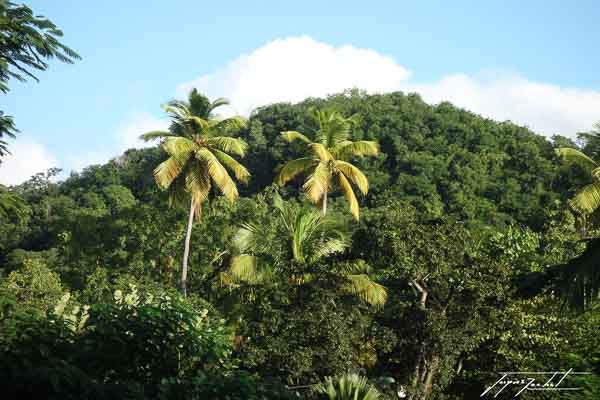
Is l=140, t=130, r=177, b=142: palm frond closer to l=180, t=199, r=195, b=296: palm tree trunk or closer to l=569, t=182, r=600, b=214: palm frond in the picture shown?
l=180, t=199, r=195, b=296: palm tree trunk

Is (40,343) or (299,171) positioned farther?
(299,171)

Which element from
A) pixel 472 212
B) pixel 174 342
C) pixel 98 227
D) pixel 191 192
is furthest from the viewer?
pixel 472 212

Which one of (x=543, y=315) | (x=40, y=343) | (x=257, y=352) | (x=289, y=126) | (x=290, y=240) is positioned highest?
(x=289, y=126)

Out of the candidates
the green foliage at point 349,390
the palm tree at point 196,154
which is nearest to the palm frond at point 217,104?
the palm tree at point 196,154

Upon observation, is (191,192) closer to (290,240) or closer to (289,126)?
(290,240)

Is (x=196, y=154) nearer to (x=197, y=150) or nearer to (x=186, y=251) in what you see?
(x=197, y=150)

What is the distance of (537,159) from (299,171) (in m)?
25.7

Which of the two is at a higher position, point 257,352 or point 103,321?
point 257,352

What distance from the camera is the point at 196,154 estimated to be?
71.4 feet

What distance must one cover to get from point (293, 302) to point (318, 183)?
6.83m

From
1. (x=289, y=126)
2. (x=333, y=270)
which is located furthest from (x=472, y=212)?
(x=333, y=270)

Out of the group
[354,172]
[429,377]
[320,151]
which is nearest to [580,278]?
[429,377]

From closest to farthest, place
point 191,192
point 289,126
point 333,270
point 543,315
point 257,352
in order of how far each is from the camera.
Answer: point 257,352 → point 333,270 → point 543,315 → point 191,192 → point 289,126

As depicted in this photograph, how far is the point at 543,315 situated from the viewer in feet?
55.5
